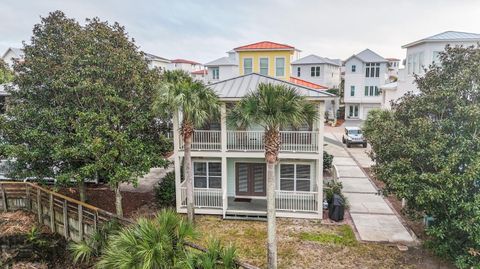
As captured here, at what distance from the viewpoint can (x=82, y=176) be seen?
13656mm

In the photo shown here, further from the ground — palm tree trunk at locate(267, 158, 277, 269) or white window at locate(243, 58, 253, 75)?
white window at locate(243, 58, 253, 75)

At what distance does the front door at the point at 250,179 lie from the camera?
58.2 ft

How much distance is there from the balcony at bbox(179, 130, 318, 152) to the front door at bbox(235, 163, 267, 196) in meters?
1.51

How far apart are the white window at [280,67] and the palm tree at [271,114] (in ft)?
47.5

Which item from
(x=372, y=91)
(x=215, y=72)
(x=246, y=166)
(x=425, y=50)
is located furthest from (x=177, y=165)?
(x=372, y=91)

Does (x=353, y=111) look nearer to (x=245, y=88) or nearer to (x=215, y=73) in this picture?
(x=215, y=73)

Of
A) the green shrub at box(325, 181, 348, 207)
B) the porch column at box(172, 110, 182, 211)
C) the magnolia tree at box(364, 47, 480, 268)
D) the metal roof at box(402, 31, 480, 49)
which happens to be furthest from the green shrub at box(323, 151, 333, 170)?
the magnolia tree at box(364, 47, 480, 268)

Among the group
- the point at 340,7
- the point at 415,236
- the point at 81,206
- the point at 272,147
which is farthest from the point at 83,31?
→ the point at 415,236

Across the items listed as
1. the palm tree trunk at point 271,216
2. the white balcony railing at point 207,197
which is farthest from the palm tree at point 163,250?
the white balcony railing at point 207,197

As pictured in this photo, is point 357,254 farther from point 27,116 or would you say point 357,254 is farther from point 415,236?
point 27,116

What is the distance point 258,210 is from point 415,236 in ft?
22.8

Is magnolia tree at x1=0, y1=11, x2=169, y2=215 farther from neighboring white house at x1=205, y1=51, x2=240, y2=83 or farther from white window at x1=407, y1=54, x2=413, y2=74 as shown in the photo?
neighboring white house at x1=205, y1=51, x2=240, y2=83

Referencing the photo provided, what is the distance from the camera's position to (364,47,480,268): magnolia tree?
9.26m

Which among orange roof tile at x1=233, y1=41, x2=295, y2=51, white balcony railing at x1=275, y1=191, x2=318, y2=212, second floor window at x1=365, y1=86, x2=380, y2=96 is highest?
orange roof tile at x1=233, y1=41, x2=295, y2=51
